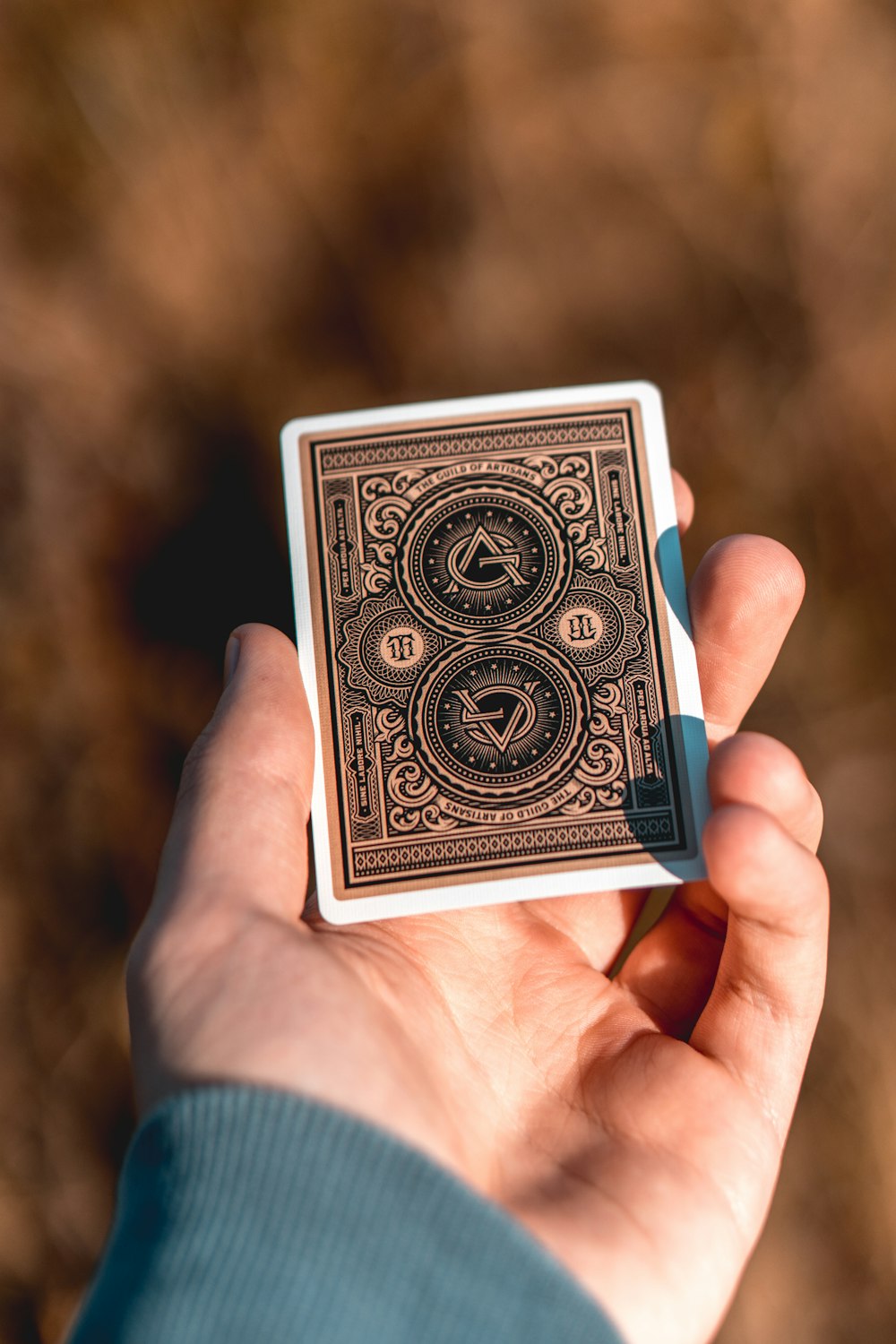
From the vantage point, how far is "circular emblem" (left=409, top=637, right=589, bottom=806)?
67.0 inches

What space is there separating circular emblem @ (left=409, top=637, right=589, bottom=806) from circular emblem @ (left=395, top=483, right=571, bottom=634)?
63mm

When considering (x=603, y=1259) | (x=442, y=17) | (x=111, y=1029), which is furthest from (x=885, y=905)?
(x=442, y=17)

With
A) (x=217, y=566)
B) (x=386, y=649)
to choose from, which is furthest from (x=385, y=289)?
(x=386, y=649)

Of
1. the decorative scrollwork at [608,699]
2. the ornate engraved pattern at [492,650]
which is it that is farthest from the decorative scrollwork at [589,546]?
the decorative scrollwork at [608,699]

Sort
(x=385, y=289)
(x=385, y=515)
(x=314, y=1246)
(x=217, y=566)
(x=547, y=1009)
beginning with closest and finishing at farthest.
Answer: (x=314, y=1246) → (x=547, y=1009) → (x=385, y=515) → (x=217, y=566) → (x=385, y=289)

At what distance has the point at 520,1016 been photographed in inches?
62.6

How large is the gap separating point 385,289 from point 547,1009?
6.12ft

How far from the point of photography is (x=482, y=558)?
1798mm

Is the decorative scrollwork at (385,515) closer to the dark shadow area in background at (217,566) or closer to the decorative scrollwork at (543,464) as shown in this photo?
the decorative scrollwork at (543,464)

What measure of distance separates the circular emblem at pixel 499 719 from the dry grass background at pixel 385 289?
0.81 metres

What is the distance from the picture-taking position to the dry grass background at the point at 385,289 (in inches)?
95.7

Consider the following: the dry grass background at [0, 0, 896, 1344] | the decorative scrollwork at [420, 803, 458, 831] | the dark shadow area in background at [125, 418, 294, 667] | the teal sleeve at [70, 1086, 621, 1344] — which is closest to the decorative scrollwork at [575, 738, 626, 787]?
the decorative scrollwork at [420, 803, 458, 831]

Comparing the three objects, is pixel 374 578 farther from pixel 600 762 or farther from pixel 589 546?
pixel 600 762

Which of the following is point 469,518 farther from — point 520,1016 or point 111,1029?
point 111,1029
